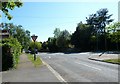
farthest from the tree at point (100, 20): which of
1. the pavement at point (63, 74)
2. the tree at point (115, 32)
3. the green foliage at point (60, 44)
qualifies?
the pavement at point (63, 74)

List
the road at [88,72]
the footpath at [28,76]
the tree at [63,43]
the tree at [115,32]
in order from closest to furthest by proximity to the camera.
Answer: the footpath at [28,76] < the road at [88,72] < the tree at [115,32] < the tree at [63,43]

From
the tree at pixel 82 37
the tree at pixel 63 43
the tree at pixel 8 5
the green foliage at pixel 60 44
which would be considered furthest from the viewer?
the green foliage at pixel 60 44

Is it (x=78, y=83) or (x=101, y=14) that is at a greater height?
(x=101, y=14)

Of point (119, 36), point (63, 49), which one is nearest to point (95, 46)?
point (63, 49)

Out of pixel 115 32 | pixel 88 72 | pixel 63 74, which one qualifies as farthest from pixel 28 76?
pixel 115 32

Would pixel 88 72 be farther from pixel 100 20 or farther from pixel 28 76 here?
pixel 100 20

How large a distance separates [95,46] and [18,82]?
85.2m

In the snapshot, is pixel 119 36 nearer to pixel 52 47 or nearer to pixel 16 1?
pixel 16 1

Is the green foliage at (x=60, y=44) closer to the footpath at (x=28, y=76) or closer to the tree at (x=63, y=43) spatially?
the tree at (x=63, y=43)

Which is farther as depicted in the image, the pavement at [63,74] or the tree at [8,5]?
the pavement at [63,74]

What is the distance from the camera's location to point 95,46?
3915 inches

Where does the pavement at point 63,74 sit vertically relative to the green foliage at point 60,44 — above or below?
below

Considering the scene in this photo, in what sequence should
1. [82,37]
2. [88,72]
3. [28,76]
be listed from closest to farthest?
[28,76] < [88,72] < [82,37]

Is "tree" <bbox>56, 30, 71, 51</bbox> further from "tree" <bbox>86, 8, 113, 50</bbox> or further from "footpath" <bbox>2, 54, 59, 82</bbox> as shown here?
"footpath" <bbox>2, 54, 59, 82</bbox>
